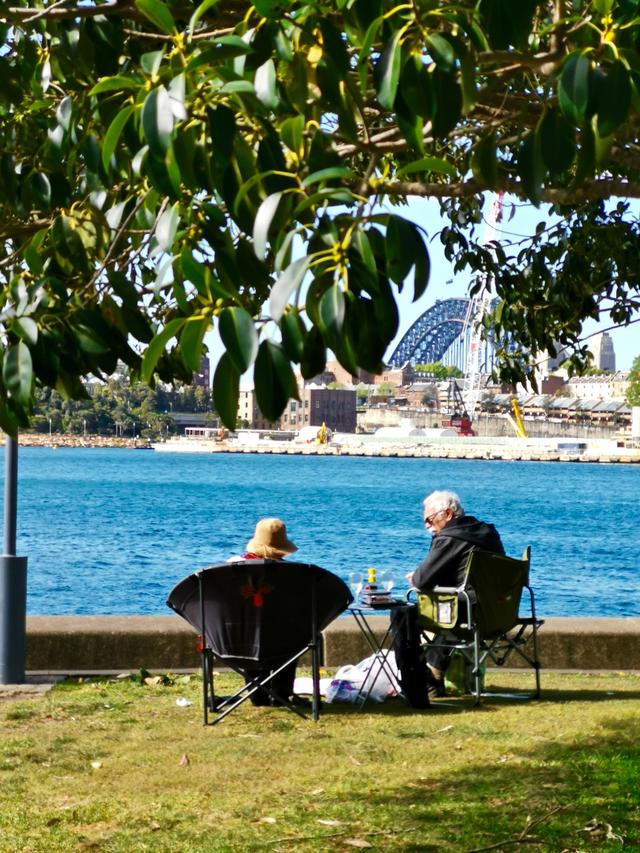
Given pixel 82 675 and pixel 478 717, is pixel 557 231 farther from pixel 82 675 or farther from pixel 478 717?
pixel 82 675

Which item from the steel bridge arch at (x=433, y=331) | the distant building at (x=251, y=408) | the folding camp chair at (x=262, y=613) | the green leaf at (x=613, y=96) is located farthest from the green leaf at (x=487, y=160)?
the steel bridge arch at (x=433, y=331)

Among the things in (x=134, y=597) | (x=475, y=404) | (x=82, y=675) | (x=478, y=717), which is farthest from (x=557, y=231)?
(x=475, y=404)

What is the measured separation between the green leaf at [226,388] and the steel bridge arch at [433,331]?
185 m

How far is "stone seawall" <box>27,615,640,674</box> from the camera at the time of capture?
279 inches

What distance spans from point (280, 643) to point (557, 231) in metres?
2.83

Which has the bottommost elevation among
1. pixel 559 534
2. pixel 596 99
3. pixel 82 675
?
pixel 559 534

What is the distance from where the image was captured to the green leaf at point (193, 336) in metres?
2.12

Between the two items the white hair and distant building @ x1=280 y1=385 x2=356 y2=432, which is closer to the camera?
the white hair

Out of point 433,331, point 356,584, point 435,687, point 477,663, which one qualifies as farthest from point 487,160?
point 433,331

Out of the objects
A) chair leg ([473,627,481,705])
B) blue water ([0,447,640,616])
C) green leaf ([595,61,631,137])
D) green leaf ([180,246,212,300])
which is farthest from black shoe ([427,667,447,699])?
blue water ([0,447,640,616])

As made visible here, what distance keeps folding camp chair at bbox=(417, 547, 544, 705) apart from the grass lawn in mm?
266

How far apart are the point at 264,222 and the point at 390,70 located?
12.9 inches

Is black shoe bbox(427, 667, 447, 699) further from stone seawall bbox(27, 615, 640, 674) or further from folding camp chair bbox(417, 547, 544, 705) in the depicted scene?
stone seawall bbox(27, 615, 640, 674)

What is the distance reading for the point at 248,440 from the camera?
510 ft
